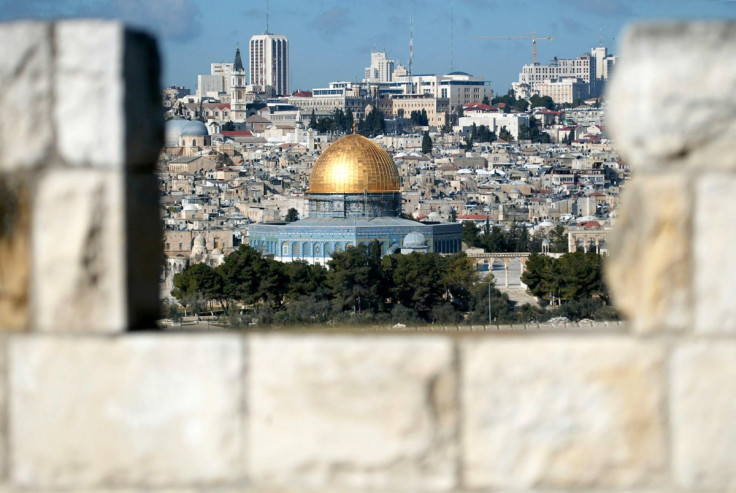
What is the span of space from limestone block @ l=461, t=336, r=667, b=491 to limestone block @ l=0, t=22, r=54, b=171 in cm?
67

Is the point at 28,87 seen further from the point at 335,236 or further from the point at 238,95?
the point at 238,95

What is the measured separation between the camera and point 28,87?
2105mm

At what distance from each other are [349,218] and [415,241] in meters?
2.33

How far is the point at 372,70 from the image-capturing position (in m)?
181

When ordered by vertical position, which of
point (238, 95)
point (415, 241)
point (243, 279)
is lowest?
point (243, 279)

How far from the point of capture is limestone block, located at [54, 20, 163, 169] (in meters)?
2.07

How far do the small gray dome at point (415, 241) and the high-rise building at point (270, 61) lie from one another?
124484 millimetres

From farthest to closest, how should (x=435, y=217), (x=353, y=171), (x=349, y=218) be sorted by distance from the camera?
(x=435, y=217) → (x=349, y=218) → (x=353, y=171)

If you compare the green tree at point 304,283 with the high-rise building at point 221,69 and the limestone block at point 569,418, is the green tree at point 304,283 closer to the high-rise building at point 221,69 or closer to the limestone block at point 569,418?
the limestone block at point 569,418

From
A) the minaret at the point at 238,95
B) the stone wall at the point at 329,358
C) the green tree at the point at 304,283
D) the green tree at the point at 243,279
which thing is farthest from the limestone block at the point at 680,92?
the minaret at the point at 238,95

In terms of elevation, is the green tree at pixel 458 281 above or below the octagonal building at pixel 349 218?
below

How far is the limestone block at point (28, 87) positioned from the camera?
2102mm

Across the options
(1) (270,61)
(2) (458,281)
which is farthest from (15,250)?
(1) (270,61)

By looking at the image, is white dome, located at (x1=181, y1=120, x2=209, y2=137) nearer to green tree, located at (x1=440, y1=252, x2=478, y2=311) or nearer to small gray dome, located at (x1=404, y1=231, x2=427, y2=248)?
small gray dome, located at (x1=404, y1=231, x2=427, y2=248)
